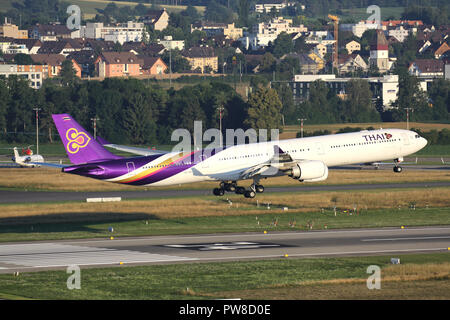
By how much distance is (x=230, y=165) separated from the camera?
284 ft

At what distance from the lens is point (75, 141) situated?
3103 inches

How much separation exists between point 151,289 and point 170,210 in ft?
118

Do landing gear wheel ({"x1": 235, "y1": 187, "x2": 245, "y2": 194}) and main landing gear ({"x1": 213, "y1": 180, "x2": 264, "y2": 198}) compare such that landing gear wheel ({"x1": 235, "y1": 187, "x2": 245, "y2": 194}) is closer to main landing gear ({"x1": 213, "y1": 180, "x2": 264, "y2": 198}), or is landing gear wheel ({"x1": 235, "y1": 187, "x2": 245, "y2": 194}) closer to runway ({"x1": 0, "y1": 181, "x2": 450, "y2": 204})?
main landing gear ({"x1": 213, "y1": 180, "x2": 264, "y2": 198})

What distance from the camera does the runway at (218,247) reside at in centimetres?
6391

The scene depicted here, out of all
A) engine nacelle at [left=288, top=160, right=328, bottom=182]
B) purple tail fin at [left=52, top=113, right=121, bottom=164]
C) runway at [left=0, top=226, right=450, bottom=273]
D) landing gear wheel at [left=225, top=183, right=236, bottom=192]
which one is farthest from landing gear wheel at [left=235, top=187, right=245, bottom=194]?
purple tail fin at [left=52, top=113, right=121, bottom=164]

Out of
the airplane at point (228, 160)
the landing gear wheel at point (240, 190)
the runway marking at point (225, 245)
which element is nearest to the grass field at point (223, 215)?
the landing gear wheel at point (240, 190)

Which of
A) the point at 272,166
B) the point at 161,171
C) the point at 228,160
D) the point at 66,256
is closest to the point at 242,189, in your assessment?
the point at 228,160

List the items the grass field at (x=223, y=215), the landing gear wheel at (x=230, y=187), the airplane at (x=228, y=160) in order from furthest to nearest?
the landing gear wheel at (x=230, y=187) < the grass field at (x=223, y=215) < the airplane at (x=228, y=160)

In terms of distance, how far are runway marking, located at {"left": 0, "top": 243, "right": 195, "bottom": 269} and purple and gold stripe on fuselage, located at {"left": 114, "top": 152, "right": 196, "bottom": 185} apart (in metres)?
13.1

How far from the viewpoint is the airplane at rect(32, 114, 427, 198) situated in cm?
7920

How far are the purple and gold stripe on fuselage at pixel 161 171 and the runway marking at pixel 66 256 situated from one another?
13.1m

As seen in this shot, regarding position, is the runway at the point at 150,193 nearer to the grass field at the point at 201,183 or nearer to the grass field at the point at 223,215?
the grass field at the point at 201,183
